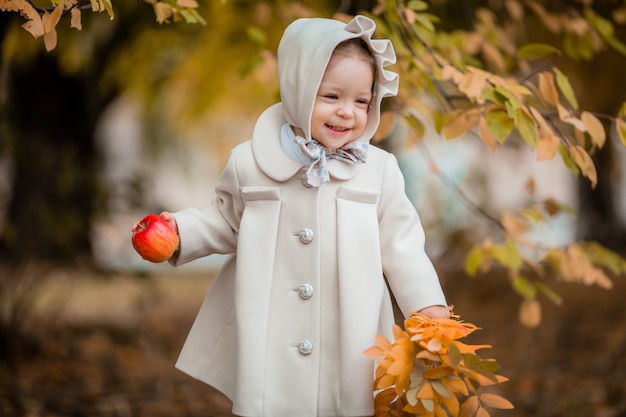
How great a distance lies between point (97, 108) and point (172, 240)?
8.17m

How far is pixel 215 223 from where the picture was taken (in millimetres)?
2631

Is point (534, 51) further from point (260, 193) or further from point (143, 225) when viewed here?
point (143, 225)

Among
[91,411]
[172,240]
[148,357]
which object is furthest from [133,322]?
[172,240]

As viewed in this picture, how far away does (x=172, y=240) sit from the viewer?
8.14 feet

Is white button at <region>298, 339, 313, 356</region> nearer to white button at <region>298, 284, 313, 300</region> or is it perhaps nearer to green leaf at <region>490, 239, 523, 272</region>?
white button at <region>298, 284, 313, 300</region>

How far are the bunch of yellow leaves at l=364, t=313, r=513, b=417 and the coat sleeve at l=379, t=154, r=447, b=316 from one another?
15cm

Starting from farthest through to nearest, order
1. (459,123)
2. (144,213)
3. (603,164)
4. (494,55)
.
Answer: (603,164) → (144,213) → (494,55) → (459,123)

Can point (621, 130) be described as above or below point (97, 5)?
below

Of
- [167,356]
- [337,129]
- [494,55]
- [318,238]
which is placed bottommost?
[167,356]

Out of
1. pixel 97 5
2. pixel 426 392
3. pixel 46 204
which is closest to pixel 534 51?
pixel 426 392

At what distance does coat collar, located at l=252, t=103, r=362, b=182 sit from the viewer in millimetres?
2512

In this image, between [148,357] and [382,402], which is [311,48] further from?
[148,357]

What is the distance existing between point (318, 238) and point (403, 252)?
0.28 m

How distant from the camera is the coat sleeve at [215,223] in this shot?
2.56m
